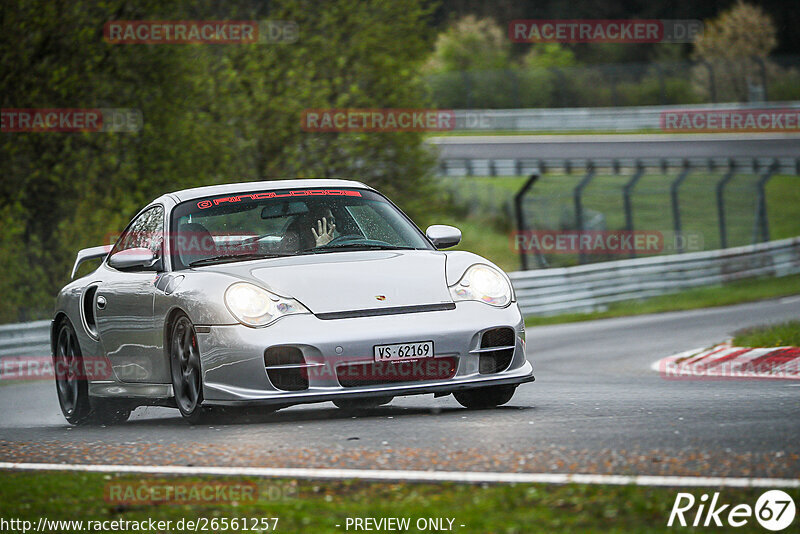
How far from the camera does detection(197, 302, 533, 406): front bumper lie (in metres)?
7.85

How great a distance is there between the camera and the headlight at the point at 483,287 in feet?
27.3

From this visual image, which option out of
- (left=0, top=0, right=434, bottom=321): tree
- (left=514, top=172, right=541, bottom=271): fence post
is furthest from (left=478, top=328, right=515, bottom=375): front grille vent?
(left=514, top=172, right=541, bottom=271): fence post

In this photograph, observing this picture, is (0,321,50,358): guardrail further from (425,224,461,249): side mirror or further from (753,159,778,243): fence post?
(753,159,778,243): fence post

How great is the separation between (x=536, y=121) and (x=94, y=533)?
5143 centimetres

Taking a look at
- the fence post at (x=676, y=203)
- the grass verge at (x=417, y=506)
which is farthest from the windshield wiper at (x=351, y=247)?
the fence post at (x=676, y=203)

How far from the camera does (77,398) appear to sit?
988cm

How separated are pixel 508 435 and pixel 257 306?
5.62 feet

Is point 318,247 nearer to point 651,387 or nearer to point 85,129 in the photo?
point 651,387

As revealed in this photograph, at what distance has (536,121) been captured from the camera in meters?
55.9

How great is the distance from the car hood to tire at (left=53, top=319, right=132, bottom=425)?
6.21ft

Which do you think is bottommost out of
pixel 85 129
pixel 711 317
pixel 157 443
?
pixel 711 317

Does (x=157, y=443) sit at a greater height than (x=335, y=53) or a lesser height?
lesser

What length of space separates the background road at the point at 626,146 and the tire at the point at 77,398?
3806 cm

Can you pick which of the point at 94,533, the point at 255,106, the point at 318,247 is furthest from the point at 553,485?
the point at 255,106
